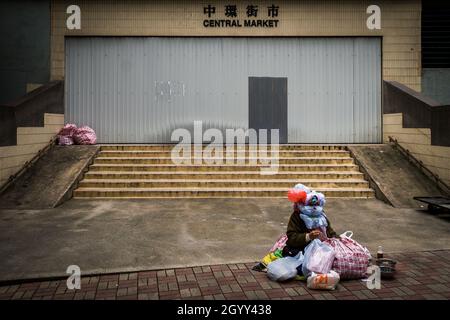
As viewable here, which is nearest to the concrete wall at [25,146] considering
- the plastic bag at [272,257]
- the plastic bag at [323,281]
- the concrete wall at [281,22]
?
the concrete wall at [281,22]

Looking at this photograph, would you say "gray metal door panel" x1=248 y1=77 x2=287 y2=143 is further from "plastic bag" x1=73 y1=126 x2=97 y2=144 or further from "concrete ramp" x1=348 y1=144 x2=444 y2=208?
"plastic bag" x1=73 y1=126 x2=97 y2=144

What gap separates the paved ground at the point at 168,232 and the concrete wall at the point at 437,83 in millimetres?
5925

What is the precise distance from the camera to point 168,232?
666cm

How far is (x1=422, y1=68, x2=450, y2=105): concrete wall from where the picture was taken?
1301 centimetres

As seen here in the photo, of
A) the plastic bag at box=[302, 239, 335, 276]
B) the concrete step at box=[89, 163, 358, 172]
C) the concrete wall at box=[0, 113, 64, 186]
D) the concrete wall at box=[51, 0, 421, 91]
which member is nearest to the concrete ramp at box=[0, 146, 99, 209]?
the concrete wall at box=[0, 113, 64, 186]

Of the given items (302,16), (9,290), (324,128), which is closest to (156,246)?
(9,290)

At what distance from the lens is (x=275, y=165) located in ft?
35.9

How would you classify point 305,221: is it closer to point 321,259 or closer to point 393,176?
point 321,259

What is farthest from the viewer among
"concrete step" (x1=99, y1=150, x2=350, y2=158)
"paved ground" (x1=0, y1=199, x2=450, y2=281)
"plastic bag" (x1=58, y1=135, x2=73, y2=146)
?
"plastic bag" (x1=58, y1=135, x2=73, y2=146)

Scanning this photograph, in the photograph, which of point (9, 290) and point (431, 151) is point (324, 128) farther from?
point (9, 290)

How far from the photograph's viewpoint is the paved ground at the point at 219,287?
420 cm

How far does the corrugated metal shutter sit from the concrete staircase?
1976 mm

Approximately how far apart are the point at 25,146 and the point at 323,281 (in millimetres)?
8985

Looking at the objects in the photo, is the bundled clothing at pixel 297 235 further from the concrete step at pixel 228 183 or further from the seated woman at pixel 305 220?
the concrete step at pixel 228 183
